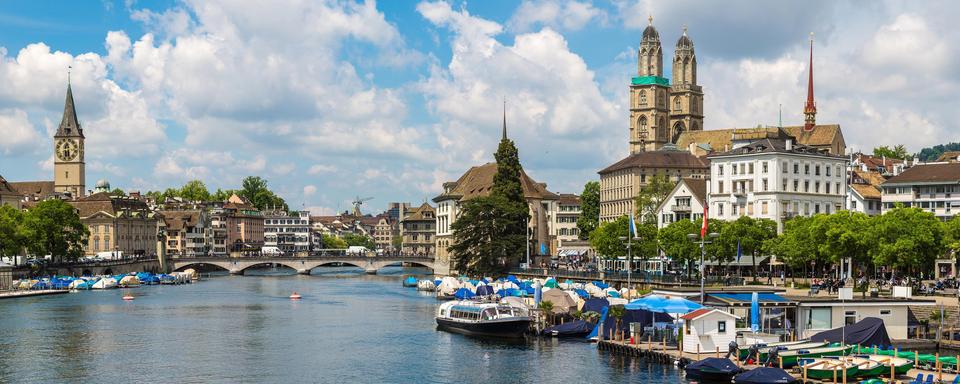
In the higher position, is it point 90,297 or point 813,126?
point 813,126

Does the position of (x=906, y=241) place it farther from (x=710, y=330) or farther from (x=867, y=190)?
(x=867, y=190)

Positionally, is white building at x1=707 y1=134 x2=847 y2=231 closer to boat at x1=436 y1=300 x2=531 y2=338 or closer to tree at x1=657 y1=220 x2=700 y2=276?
tree at x1=657 y1=220 x2=700 y2=276

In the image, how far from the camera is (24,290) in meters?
135

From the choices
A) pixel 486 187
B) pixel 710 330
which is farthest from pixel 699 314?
pixel 486 187

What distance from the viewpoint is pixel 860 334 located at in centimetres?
6178

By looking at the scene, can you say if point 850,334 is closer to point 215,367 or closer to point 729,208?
point 215,367

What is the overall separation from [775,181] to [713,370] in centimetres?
6308

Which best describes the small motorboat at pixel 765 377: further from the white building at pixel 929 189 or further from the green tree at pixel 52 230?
the green tree at pixel 52 230

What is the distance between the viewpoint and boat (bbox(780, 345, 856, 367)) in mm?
55438

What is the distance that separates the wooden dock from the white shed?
35cm

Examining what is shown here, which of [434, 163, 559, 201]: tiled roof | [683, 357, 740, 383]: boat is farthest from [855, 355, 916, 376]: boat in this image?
[434, 163, 559, 201]: tiled roof

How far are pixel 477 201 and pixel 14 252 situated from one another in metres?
54.9

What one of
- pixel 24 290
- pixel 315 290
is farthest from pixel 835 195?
pixel 24 290

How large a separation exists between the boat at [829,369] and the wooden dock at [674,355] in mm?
198
